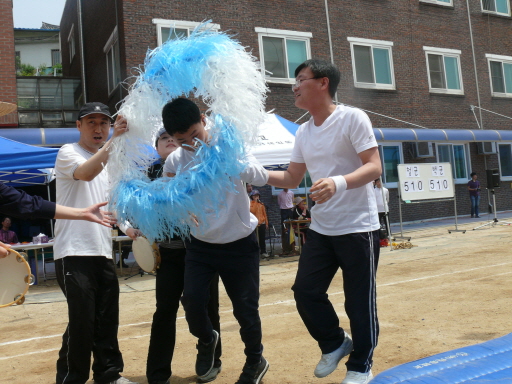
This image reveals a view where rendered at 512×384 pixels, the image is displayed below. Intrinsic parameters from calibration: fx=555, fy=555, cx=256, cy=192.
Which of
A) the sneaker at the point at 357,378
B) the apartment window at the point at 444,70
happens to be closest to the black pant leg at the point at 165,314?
the sneaker at the point at 357,378

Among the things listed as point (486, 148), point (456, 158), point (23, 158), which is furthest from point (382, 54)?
point (23, 158)

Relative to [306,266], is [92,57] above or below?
above

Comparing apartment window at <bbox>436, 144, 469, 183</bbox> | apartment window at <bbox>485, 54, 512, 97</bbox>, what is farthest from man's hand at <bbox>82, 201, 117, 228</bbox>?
apartment window at <bbox>485, 54, 512, 97</bbox>

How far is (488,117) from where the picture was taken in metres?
24.2

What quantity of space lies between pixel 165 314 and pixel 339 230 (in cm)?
142

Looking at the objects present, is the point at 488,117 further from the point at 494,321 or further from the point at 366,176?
the point at 366,176

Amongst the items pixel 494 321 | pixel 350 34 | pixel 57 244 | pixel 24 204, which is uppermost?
pixel 350 34

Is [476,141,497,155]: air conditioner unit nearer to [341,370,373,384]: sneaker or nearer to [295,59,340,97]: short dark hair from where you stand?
[295,59,340,97]: short dark hair

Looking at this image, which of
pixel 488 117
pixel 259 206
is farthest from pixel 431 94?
pixel 259 206

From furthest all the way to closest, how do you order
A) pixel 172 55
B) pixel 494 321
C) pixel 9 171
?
pixel 9 171 < pixel 494 321 < pixel 172 55

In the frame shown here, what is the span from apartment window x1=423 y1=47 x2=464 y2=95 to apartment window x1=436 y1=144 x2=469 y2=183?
2.28 meters

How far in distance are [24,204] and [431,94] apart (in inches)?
838

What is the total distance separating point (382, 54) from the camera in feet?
70.7

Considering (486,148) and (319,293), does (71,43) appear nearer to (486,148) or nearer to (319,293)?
(486,148)
